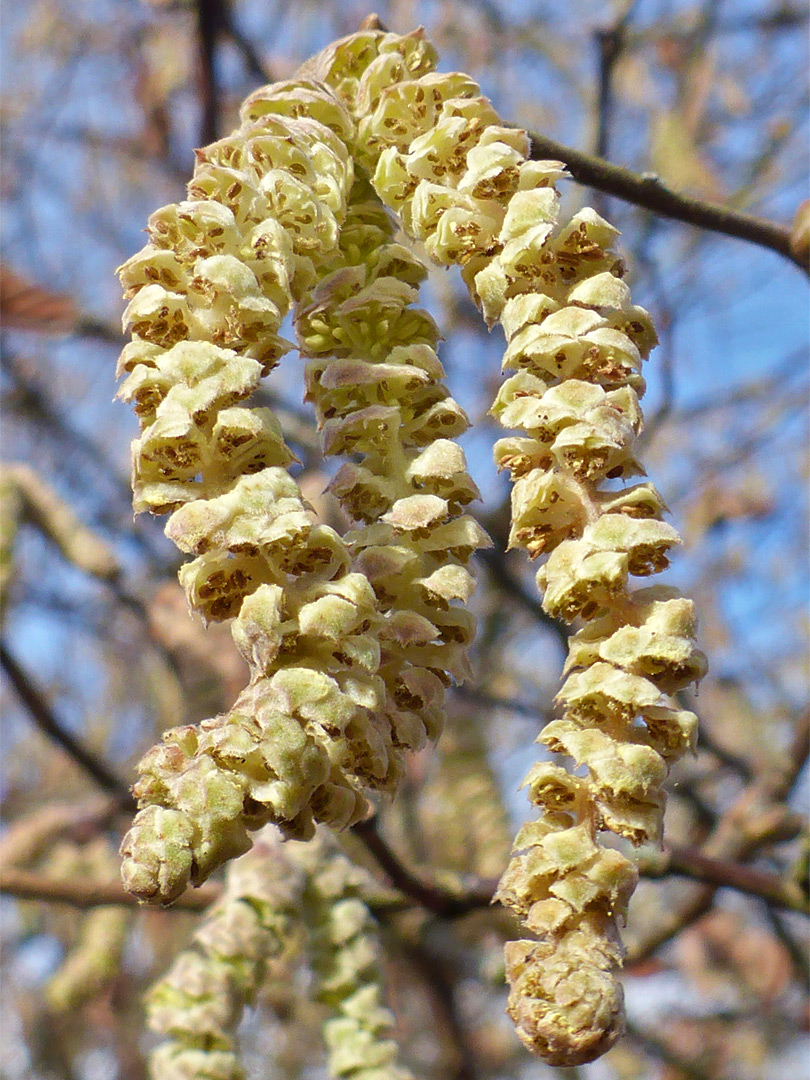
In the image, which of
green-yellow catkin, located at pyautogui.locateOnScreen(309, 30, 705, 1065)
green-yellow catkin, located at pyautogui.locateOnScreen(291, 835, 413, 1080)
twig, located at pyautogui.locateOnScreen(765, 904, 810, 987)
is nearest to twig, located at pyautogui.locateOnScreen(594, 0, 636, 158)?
green-yellow catkin, located at pyautogui.locateOnScreen(309, 30, 705, 1065)

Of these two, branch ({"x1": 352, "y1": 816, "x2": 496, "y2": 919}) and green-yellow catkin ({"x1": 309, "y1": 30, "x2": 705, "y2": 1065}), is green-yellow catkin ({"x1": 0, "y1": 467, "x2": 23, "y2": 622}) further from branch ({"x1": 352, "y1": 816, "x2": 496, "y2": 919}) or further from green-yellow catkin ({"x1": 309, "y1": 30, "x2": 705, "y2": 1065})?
green-yellow catkin ({"x1": 309, "y1": 30, "x2": 705, "y2": 1065})

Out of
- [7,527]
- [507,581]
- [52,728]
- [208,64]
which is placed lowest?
[507,581]

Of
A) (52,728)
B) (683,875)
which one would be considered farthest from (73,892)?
(683,875)

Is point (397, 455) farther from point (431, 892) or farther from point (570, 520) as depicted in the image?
point (431, 892)

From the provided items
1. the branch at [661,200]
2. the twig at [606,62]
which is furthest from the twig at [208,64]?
the branch at [661,200]

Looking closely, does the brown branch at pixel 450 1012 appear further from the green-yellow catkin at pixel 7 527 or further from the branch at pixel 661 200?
the branch at pixel 661 200

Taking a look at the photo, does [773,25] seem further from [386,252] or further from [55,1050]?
[55,1050]
